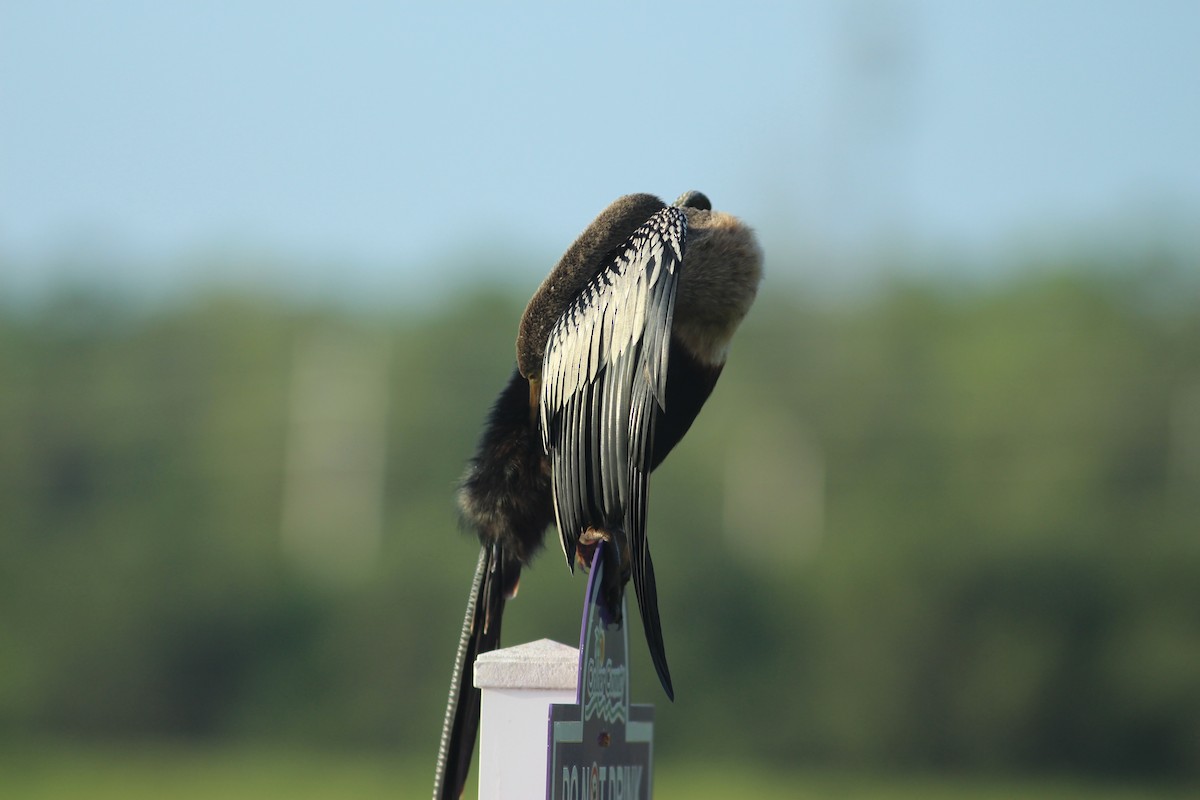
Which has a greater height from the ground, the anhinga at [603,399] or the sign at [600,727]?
the anhinga at [603,399]

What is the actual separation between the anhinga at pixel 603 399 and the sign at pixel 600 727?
0.14 m

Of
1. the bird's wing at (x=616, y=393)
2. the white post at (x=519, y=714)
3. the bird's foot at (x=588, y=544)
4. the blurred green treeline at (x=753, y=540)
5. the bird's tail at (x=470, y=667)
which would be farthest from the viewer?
the blurred green treeline at (x=753, y=540)

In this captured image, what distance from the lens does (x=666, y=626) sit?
85.9 feet

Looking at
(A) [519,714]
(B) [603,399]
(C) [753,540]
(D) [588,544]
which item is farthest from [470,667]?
(C) [753,540]

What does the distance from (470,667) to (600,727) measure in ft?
3.29

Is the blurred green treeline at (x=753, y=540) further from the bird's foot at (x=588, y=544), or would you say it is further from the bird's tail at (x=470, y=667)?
the bird's foot at (x=588, y=544)

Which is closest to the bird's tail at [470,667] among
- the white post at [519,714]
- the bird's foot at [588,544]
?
the bird's foot at [588,544]

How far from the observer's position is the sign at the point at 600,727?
3064mm

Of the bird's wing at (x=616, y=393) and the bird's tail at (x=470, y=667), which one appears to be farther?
the bird's tail at (x=470, y=667)

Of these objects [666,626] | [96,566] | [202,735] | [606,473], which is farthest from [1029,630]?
[606,473]

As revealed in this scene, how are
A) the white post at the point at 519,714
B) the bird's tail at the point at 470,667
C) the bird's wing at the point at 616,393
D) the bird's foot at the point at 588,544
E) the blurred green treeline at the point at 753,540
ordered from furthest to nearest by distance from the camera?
the blurred green treeline at the point at 753,540, the bird's tail at the point at 470,667, the bird's foot at the point at 588,544, the bird's wing at the point at 616,393, the white post at the point at 519,714

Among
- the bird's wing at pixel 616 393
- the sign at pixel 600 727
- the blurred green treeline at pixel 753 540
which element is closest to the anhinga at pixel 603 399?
the bird's wing at pixel 616 393

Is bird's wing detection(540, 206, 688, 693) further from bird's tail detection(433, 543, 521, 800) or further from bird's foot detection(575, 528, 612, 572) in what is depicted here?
bird's tail detection(433, 543, 521, 800)

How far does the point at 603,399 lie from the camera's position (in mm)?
3746
